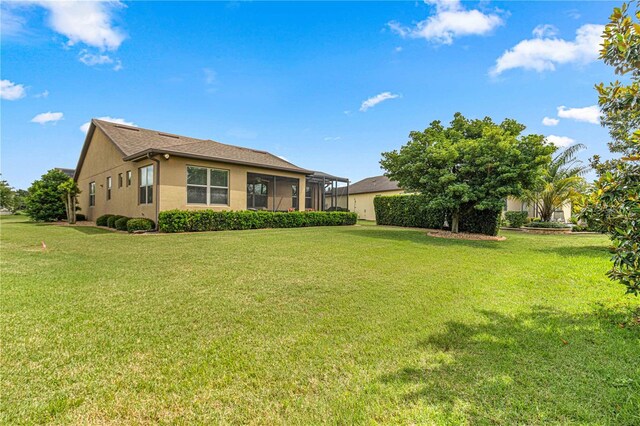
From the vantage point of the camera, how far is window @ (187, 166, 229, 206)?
13914 millimetres

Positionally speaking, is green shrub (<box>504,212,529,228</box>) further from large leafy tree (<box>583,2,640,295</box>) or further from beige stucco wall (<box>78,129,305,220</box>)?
large leafy tree (<box>583,2,640,295</box>)

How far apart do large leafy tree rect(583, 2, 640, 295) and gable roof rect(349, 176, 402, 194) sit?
23.2 metres

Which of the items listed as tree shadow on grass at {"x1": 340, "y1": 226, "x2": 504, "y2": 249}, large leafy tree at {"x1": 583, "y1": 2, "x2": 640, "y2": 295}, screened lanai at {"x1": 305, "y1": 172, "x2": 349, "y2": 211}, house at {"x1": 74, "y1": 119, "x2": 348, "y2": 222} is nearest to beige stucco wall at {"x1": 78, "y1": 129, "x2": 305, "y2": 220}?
house at {"x1": 74, "y1": 119, "x2": 348, "y2": 222}

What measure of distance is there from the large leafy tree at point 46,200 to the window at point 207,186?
40.3 ft

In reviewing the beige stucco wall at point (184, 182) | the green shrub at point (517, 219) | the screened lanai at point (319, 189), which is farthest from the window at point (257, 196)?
the green shrub at point (517, 219)

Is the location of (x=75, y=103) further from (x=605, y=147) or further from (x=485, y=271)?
(x=605, y=147)

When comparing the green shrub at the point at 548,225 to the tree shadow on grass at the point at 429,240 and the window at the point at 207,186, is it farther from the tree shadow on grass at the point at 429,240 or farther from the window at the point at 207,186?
the window at the point at 207,186

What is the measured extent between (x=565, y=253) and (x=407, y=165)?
6.41 m

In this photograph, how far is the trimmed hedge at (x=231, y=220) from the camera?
40.2 feet

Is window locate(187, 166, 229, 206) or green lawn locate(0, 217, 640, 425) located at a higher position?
window locate(187, 166, 229, 206)

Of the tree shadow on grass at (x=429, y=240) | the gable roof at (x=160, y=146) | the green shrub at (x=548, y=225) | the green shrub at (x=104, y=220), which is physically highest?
the gable roof at (x=160, y=146)

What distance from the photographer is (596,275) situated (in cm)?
551

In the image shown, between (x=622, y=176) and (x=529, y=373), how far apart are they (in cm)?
223

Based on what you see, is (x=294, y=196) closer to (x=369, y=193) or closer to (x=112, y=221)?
(x=112, y=221)
